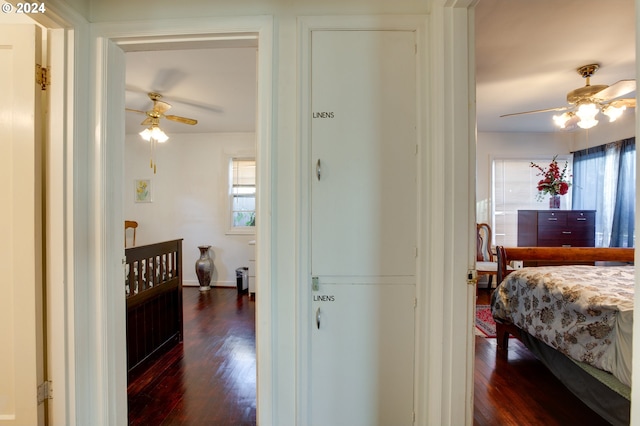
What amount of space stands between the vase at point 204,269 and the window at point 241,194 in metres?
0.55

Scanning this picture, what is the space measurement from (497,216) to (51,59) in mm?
5179

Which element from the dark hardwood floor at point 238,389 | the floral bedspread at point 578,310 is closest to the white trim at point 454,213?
the dark hardwood floor at point 238,389

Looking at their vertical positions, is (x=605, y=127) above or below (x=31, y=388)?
above

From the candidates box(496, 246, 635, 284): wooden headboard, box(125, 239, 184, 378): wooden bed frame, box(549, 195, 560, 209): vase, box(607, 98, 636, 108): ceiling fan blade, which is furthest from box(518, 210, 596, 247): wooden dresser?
box(125, 239, 184, 378): wooden bed frame

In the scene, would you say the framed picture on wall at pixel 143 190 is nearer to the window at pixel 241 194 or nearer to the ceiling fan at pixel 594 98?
the window at pixel 241 194

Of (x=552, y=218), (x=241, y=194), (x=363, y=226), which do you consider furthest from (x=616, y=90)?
(x=241, y=194)

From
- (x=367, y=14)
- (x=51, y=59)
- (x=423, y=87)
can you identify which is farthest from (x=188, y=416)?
(x=367, y=14)

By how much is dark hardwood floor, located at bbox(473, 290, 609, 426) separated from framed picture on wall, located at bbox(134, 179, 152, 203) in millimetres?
4924

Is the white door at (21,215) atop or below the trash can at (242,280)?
atop

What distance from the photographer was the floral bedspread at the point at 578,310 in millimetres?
1416

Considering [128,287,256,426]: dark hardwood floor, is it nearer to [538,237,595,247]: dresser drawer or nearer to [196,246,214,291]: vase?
[196,246,214,291]: vase

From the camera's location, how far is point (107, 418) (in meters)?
1.38

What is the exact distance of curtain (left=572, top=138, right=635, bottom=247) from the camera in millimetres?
3543

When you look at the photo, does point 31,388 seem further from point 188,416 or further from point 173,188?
point 173,188
